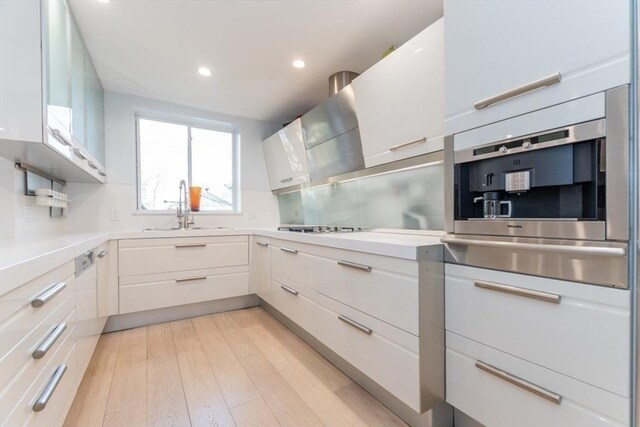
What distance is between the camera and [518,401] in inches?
37.8

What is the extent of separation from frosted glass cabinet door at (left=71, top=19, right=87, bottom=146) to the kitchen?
26 mm

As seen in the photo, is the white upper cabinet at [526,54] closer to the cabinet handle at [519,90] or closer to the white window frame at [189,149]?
the cabinet handle at [519,90]

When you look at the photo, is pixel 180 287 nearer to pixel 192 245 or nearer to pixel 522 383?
pixel 192 245

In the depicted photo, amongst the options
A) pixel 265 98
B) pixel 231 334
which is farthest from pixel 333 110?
pixel 231 334

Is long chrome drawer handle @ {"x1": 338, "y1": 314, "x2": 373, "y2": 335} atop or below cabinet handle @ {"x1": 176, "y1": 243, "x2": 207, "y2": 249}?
below

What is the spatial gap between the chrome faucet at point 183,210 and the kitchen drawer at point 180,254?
48 cm

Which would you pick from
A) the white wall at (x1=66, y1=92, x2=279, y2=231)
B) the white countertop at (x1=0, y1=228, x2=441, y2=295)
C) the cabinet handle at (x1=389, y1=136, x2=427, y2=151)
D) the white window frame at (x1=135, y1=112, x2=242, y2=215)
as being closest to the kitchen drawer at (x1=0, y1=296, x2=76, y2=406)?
the white countertop at (x1=0, y1=228, x2=441, y2=295)

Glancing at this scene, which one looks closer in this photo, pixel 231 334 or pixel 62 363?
pixel 62 363

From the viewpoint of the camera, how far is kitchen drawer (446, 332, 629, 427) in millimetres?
801

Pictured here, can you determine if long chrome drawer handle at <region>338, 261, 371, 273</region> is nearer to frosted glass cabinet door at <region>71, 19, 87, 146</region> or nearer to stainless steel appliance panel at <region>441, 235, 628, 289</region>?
stainless steel appliance panel at <region>441, 235, 628, 289</region>

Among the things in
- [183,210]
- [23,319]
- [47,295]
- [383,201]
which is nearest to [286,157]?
[183,210]

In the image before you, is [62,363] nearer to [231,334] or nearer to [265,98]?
[231,334]

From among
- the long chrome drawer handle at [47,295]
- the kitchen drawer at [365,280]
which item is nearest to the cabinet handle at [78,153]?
the long chrome drawer handle at [47,295]

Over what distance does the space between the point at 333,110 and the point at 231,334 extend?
2.00 metres
